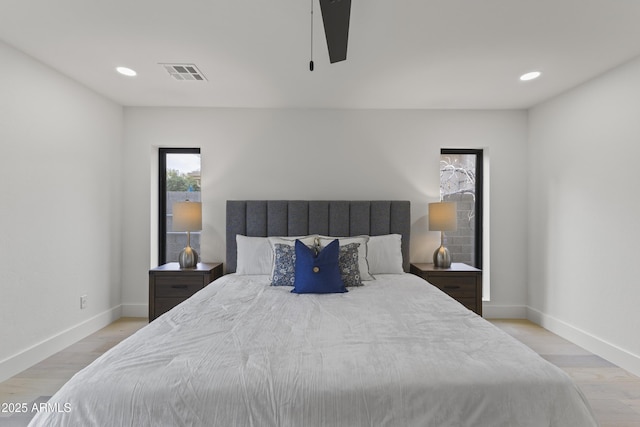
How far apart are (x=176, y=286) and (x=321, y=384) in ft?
7.89

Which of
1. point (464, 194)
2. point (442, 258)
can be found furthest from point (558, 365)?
point (464, 194)

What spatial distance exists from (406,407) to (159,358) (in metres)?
1.00

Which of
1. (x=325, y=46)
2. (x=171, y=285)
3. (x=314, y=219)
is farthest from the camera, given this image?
(x=314, y=219)

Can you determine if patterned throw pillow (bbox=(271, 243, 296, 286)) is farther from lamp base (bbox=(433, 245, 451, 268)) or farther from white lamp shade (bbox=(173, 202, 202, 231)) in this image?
lamp base (bbox=(433, 245, 451, 268))

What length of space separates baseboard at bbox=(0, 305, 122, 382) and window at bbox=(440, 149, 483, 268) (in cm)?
396

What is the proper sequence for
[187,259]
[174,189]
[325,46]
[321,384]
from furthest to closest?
[174,189] < [187,259] < [325,46] < [321,384]

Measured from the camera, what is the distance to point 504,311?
379 centimetres

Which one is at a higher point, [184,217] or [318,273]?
[184,217]

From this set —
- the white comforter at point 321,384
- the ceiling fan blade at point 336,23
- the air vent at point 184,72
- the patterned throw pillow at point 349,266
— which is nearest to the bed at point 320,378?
the white comforter at point 321,384

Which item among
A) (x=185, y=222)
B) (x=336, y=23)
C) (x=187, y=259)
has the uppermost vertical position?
(x=336, y=23)

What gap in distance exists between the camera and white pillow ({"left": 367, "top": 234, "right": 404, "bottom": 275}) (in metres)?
3.22

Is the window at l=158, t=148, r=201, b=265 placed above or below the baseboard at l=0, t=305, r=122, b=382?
above

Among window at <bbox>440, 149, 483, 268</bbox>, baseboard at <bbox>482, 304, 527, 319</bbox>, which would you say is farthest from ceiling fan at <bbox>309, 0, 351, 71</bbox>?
baseboard at <bbox>482, 304, 527, 319</bbox>

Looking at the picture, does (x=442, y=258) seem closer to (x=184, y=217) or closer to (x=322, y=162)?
(x=322, y=162)
